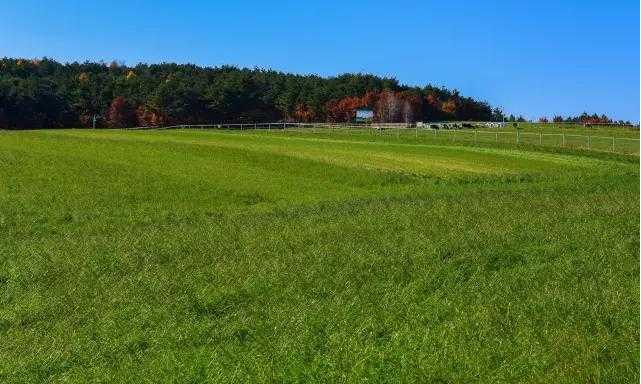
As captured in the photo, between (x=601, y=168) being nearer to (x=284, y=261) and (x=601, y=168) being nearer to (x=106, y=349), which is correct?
(x=284, y=261)

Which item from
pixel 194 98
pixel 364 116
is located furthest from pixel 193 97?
pixel 364 116

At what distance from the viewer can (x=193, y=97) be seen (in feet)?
456

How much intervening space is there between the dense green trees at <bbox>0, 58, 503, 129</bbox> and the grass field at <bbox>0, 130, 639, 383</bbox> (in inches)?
4183

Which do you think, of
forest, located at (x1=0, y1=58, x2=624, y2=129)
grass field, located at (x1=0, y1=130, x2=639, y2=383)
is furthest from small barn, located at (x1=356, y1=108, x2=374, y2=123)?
grass field, located at (x1=0, y1=130, x2=639, y2=383)

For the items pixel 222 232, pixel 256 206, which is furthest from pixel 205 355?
pixel 256 206

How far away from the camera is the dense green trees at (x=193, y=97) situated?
12531cm

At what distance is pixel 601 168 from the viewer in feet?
127

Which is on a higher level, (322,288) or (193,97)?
(193,97)

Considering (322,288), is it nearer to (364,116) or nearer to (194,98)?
(364,116)

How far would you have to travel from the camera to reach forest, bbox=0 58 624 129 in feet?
412

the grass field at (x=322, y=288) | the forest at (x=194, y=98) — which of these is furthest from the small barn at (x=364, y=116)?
the grass field at (x=322, y=288)

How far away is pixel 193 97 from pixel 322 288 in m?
131

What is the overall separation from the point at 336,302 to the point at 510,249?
418cm

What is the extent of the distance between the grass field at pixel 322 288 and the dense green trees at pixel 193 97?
106 metres
